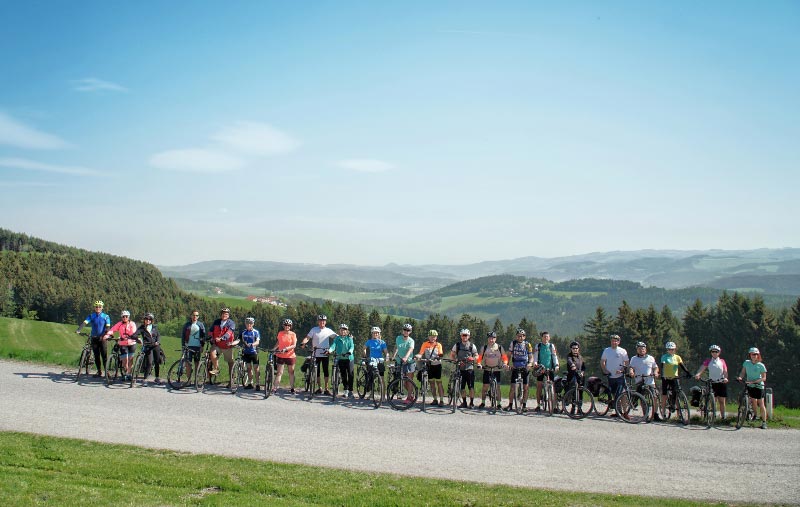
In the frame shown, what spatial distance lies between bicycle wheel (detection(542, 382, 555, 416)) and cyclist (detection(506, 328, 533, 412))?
1.88 feet

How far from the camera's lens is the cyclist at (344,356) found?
660 inches

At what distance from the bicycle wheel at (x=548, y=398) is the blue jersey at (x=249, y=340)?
9.34 m

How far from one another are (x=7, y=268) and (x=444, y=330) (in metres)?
101

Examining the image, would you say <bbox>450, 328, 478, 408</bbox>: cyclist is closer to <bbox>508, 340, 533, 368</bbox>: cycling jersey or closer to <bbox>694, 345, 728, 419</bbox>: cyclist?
<bbox>508, 340, 533, 368</bbox>: cycling jersey

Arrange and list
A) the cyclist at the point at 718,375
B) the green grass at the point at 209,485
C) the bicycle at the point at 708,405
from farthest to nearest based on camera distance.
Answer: the cyclist at the point at 718,375, the bicycle at the point at 708,405, the green grass at the point at 209,485

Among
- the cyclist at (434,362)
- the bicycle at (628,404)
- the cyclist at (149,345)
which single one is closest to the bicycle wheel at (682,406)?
the bicycle at (628,404)

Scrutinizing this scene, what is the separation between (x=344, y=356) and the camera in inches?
661

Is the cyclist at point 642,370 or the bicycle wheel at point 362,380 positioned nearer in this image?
the cyclist at point 642,370

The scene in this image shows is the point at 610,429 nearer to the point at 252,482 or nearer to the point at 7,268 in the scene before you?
the point at 252,482

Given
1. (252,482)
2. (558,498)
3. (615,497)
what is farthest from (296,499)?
(615,497)

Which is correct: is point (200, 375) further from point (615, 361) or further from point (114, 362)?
point (615, 361)

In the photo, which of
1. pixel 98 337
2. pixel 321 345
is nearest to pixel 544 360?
pixel 321 345

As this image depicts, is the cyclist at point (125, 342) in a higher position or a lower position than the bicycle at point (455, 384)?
higher

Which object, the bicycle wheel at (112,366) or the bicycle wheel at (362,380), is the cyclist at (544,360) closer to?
the bicycle wheel at (362,380)
